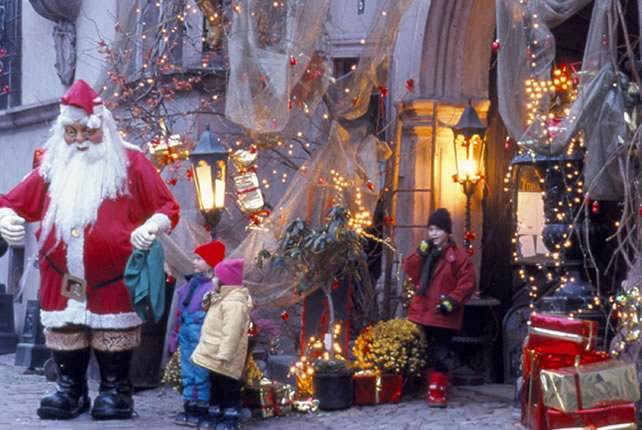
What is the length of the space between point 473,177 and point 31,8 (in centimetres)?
1004

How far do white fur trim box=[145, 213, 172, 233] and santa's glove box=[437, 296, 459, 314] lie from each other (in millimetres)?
2362

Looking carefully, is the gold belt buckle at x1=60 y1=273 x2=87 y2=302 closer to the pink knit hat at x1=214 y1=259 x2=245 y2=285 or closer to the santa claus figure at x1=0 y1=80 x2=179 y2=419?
the santa claus figure at x1=0 y1=80 x2=179 y2=419

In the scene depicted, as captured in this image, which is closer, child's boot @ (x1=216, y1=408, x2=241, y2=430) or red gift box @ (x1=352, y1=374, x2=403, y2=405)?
child's boot @ (x1=216, y1=408, x2=241, y2=430)

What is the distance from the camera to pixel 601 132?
8125 millimetres

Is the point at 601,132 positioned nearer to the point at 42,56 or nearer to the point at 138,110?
the point at 138,110

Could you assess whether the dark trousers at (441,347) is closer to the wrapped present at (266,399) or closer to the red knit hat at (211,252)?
the wrapped present at (266,399)

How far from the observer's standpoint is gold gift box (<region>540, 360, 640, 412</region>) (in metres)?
7.12

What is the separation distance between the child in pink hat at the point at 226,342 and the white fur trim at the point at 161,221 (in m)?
0.52

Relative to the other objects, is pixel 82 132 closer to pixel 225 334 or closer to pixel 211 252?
pixel 211 252

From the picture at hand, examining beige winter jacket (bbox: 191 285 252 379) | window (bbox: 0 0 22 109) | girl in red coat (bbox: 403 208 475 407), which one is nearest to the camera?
beige winter jacket (bbox: 191 285 252 379)

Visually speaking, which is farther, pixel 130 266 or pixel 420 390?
pixel 420 390

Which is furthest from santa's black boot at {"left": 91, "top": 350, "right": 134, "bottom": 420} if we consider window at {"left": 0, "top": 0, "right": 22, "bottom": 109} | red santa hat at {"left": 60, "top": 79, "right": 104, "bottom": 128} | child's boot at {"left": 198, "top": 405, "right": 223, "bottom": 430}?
window at {"left": 0, "top": 0, "right": 22, "bottom": 109}

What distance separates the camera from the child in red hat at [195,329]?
9422mm

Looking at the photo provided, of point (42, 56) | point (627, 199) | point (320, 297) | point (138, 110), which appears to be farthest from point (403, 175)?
point (42, 56)
